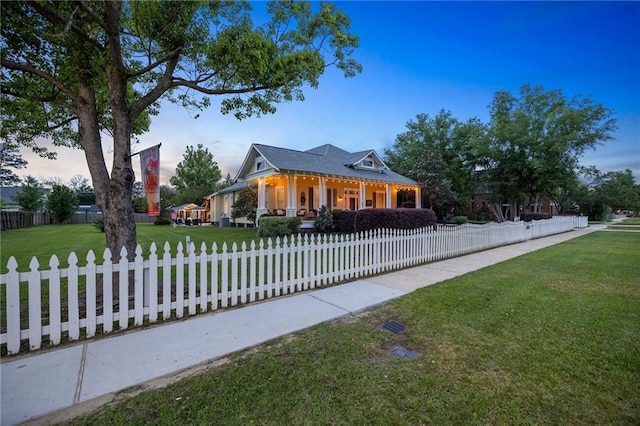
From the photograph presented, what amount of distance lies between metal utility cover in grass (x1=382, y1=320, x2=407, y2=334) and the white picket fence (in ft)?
6.49

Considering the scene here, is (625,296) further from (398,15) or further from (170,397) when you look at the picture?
(398,15)

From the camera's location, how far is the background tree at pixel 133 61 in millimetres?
4340

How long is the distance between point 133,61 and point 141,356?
665cm

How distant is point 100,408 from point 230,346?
1219mm

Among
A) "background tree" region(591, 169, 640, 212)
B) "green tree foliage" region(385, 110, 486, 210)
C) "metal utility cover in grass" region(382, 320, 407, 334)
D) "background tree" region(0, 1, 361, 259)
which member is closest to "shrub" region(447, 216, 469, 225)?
"green tree foliage" region(385, 110, 486, 210)

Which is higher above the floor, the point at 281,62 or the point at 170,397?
the point at 281,62

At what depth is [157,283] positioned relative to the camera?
406 cm

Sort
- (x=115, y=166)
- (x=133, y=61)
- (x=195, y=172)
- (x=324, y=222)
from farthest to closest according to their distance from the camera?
(x=195, y=172)
(x=324, y=222)
(x=133, y=61)
(x=115, y=166)

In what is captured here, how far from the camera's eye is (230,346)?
3150 millimetres

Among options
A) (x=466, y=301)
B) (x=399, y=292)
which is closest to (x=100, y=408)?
(x=399, y=292)

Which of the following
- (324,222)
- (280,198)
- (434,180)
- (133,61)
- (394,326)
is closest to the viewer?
(394,326)

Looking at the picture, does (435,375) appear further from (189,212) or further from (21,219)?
(189,212)

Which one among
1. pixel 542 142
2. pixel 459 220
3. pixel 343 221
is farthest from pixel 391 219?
pixel 542 142

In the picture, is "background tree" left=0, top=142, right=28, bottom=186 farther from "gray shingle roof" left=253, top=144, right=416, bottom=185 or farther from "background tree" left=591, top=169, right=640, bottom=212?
"background tree" left=591, top=169, right=640, bottom=212
